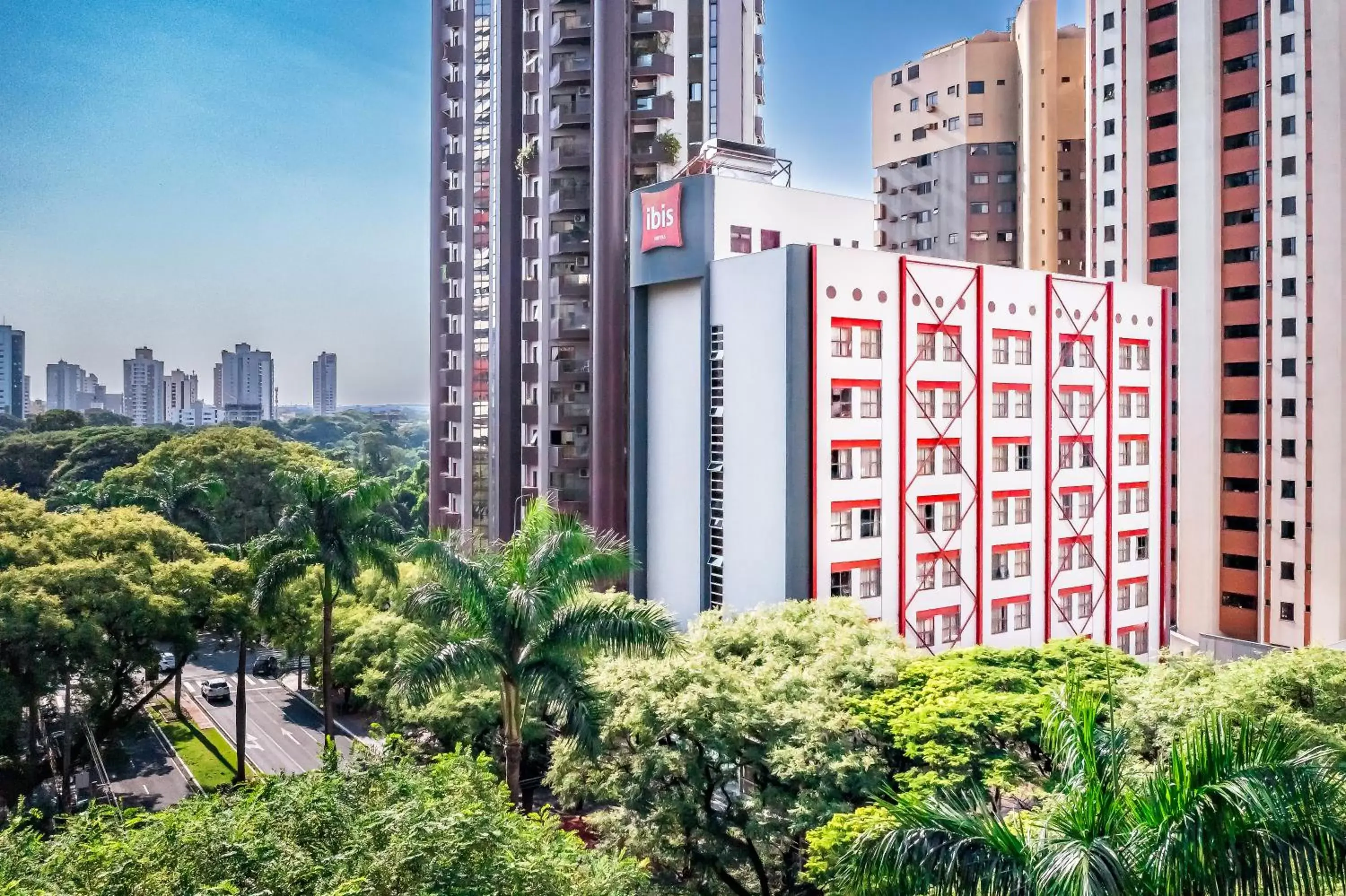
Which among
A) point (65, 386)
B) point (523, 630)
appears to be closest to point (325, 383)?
point (65, 386)

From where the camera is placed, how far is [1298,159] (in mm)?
53125

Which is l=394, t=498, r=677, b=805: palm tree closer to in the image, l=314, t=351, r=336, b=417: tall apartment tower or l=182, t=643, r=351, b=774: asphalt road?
l=182, t=643, r=351, b=774: asphalt road

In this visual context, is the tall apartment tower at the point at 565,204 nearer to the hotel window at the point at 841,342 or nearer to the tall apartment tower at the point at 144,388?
the hotel window at the point at 841,342

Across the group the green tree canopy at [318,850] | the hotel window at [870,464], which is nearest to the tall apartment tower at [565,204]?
the hotel window at [870,464]

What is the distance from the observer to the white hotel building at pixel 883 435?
35.8 meters

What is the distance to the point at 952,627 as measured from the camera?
40.0 m

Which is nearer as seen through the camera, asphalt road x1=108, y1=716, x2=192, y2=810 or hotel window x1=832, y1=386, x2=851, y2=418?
hotel window x1=832, y1=386, x2=851, y2=418

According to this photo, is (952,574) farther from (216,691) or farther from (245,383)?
(245,383)

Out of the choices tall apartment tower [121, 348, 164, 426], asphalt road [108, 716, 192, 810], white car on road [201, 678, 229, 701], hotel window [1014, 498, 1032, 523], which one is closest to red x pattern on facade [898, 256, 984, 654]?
hotel window [1014, 498, 1032, 523]

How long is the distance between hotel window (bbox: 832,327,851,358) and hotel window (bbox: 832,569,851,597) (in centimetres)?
736

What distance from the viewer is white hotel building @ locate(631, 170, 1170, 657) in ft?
117

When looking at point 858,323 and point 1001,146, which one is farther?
point 1001,146

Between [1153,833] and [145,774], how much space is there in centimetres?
4015

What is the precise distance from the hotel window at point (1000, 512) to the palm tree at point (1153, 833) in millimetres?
32969
